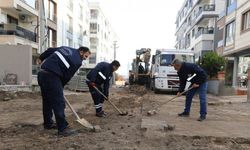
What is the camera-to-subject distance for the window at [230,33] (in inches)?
1081

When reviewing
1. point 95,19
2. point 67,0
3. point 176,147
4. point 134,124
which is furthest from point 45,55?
point 95,19

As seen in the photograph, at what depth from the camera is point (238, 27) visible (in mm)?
25719

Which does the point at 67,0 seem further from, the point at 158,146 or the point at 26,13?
the point at 158,146

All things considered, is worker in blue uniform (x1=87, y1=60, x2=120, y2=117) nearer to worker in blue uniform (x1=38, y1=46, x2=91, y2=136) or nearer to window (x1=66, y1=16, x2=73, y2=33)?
worker in blue uniform (x1=38, y1=46, x2=91, y2=136)

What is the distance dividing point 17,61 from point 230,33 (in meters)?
18.0

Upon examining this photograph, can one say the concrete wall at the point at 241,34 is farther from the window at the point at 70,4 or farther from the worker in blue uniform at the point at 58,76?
the window at the point at 70,4

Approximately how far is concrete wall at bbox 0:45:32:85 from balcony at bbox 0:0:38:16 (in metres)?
7.59

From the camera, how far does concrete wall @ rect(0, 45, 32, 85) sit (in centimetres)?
1789

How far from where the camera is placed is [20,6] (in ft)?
84.4

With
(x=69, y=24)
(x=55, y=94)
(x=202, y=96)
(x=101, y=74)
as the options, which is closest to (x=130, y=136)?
(x=55, y=94)

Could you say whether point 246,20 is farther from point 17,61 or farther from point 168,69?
point 17,61

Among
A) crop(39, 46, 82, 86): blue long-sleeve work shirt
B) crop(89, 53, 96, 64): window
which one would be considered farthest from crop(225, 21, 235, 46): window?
crop(89, 53, 96, 64): window

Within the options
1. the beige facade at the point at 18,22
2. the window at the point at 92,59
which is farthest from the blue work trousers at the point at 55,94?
the window at the point at 92,59

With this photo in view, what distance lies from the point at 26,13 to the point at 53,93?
23.2 meters
